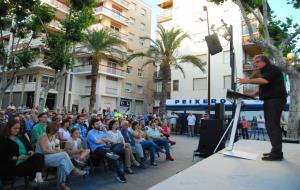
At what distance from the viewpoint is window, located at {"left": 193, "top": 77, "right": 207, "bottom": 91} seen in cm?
3077

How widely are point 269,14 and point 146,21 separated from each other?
3331 cm

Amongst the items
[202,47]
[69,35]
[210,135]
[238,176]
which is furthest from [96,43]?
[238,176]

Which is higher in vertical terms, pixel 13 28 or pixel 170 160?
pixel 13 28

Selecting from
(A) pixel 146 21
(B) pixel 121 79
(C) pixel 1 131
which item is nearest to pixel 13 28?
(C) pixel 1 131

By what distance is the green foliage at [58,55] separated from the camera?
10.9 metres

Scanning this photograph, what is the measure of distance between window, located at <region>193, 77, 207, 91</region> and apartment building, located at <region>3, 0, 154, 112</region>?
10003 millimetres

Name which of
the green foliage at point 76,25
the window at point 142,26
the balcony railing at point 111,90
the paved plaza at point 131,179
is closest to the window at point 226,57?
the balcony railing at point 111,90

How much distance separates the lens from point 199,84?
103ft

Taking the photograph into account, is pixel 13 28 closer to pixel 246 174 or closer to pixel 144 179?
pixel 144 179

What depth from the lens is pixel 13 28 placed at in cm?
1290

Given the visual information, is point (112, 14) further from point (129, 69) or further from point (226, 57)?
point (226, 57)

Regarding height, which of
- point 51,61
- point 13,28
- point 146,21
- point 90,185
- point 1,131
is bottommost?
point 90,185

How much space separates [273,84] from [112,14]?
33908mm

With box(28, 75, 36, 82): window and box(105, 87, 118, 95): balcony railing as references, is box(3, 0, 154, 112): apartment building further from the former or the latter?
box(28, 75, 36, 82): window
